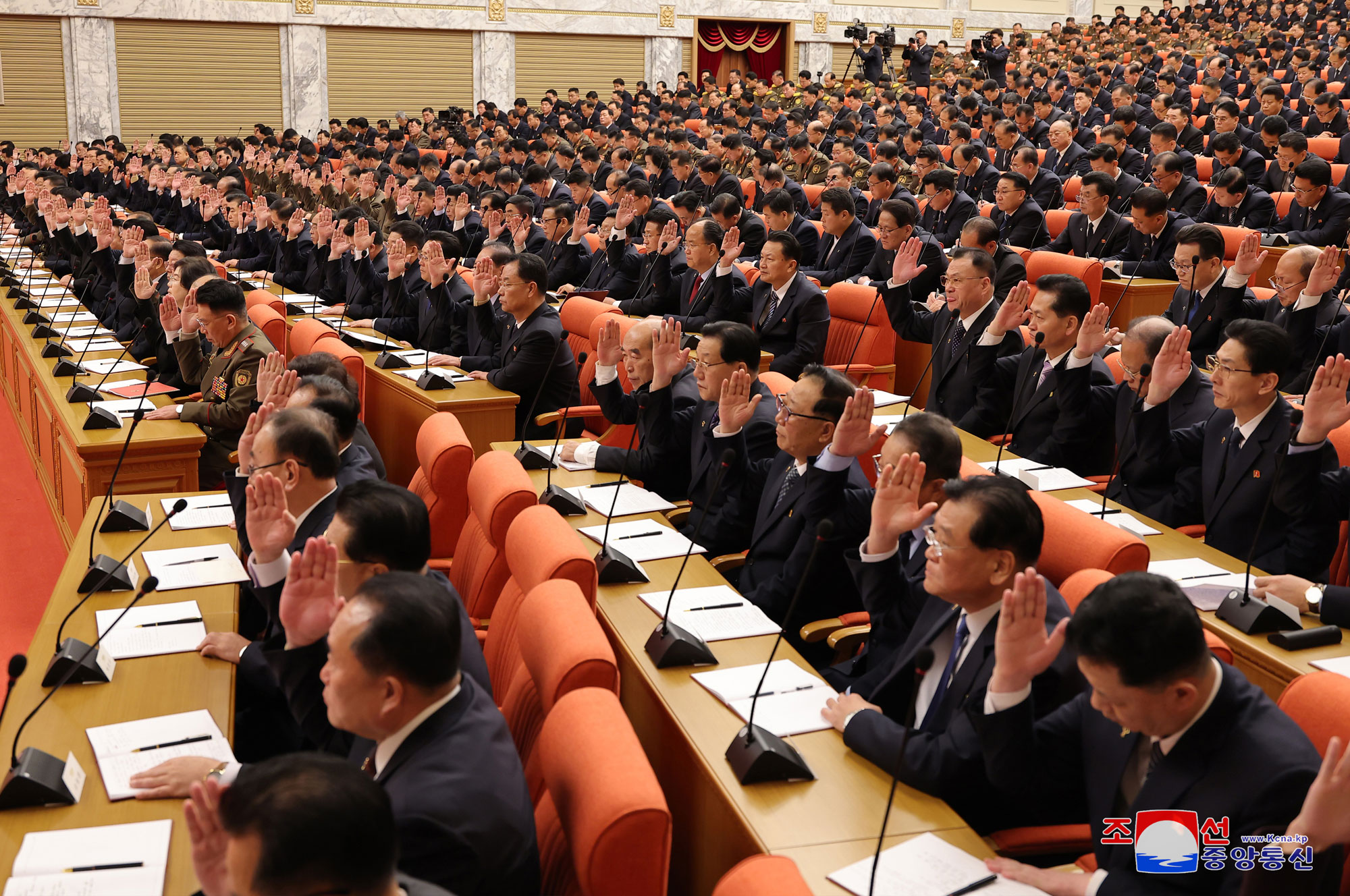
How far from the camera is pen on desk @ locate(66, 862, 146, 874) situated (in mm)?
1809

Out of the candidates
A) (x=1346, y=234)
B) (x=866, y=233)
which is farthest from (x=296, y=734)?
(x=1346, y=234)

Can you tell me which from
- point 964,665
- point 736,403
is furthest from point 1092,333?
point 964,665

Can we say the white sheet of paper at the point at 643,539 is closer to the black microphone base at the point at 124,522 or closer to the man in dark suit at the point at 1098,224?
the black microphone base at the point at 124,522

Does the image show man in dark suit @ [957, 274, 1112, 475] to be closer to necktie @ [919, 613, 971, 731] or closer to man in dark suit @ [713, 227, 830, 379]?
man in dark suit @ [713, 227, 830, 379]

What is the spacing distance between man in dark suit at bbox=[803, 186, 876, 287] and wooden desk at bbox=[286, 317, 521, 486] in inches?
109

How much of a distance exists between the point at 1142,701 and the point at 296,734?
1.87 metres

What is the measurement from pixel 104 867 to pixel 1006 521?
5.42 feet

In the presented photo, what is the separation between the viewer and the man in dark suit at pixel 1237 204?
7.11 metres

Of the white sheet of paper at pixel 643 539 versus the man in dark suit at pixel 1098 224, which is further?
the man in dark suit at pixel 1098 224

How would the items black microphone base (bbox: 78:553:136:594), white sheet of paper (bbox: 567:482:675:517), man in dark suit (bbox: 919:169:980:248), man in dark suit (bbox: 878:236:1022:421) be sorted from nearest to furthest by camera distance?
1. black microphone base (bbox: 78:553:136:594)
2. white sheet of paper (bbox: 567:482:675:517)
3. man in dark suit (bbox: 878:236:1022:421)
4. man in dark suit (bbox: 919:169:980:248)

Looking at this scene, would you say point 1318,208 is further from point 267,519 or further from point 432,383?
point 267,519

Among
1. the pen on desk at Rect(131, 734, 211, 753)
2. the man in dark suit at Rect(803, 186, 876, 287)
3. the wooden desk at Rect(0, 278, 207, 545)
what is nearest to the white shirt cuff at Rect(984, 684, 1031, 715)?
the pen on desk at Rect(131, 734, 211, 753)

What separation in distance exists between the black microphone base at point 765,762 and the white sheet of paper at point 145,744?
3.09 feet

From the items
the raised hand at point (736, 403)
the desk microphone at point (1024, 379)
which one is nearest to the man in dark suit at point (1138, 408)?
the desk microphone at point (1024, 379)
